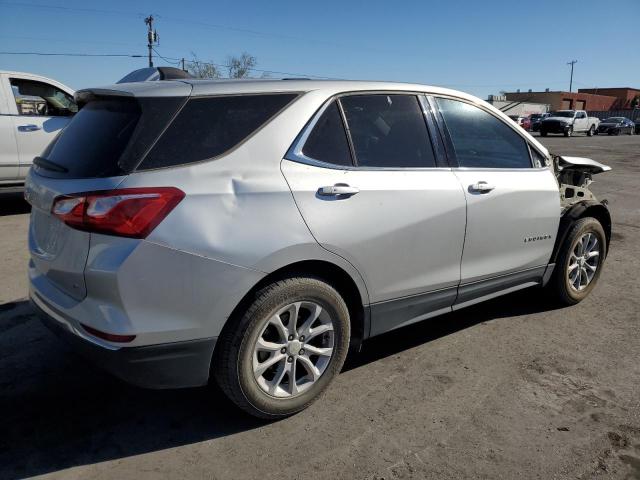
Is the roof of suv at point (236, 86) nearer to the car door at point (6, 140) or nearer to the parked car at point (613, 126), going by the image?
the car door at point (6, 140)

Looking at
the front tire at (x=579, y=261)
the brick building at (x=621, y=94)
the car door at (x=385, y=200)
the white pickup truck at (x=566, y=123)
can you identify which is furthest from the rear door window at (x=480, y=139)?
the brick building at (x=621, y=94)

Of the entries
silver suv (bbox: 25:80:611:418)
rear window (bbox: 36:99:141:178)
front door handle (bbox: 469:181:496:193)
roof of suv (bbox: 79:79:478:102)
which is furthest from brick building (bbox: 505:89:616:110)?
rear window (bbox: 36:99:141:178)

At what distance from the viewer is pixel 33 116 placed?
7617 millimetres

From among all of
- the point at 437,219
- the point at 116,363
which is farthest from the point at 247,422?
the point at 437,219

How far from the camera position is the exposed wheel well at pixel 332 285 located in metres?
2.57

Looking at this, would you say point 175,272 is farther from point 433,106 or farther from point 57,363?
point 433,106

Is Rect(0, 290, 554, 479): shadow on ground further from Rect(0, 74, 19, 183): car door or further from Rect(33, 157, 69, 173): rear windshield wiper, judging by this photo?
Rect(0, 74, 19, 183): car door

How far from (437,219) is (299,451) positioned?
154 centimetres

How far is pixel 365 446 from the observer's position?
2631 mm

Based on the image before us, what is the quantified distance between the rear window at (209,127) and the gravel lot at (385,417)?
1.41m

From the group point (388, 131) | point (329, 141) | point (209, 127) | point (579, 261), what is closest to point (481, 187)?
point (388, 131)

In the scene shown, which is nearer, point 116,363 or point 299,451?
point 116,363

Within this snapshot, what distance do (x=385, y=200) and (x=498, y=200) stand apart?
3.39ft

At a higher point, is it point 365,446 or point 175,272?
point 175,272
